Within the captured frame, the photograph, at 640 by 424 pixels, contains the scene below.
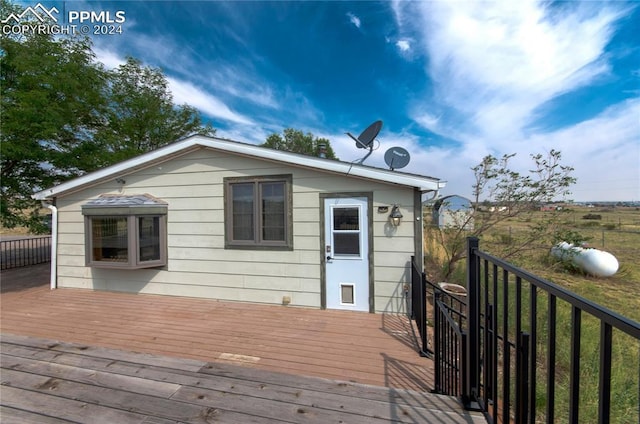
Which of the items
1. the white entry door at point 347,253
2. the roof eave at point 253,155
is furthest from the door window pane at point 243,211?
the white entry door at point 347,253

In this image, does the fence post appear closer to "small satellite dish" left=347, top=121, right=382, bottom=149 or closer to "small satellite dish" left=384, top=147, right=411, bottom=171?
"small satellite dish" left=384, top=147, right=411, bottom=171

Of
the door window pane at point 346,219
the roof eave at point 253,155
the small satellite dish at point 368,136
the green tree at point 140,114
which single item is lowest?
the door window pane at point 346,219

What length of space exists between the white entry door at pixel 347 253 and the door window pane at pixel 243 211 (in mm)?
1335

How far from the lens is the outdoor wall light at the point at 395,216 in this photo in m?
4.14

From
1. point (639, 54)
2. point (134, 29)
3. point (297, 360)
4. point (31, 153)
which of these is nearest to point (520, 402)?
point (297, 360)

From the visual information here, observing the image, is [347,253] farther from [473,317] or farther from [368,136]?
[473,317]

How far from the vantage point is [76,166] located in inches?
287

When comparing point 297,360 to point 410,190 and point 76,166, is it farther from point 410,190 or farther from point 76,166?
point 76,166

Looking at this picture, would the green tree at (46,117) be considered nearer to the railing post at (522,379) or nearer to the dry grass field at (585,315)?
the railing post at (522,379)

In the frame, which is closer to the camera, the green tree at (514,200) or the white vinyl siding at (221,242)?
the white vinyl siding at (221,242)

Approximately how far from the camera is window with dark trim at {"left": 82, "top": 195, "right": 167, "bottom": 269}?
16.2 feet

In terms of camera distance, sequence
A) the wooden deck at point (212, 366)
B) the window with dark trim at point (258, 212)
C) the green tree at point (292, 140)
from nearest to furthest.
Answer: the wooden deck at point (212, 366) < the window with dark trim at point (258, 212) < the green tree at point (292, 140)

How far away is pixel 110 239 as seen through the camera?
519 centimetres

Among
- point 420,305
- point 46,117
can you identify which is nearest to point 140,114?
Result: point 46,117
